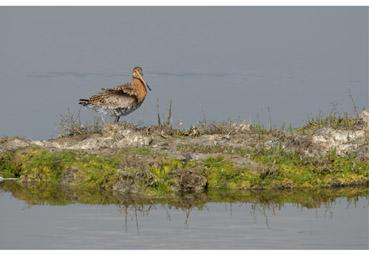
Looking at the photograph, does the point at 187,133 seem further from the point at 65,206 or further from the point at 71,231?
the point at 71,231

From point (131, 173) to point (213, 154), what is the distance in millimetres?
1718

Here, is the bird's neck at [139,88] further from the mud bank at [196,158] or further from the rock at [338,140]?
the rock at [338,140]

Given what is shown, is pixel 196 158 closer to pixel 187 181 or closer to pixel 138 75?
pixel 187 181

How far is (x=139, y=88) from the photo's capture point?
27359 millimetres

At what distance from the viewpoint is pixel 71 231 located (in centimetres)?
1911

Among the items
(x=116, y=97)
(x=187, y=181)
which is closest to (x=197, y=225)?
(x=187, y=181)

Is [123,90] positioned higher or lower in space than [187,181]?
higher

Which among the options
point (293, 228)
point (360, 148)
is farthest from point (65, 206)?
point (360, 148)

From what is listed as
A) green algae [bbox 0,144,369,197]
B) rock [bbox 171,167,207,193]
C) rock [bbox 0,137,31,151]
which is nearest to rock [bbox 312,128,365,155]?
green algae [bbox 0,144,369,197]

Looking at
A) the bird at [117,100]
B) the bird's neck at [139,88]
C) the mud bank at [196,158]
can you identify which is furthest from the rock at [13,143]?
the bird's neck at [139,88]

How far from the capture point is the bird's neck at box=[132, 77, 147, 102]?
2720 centimetres

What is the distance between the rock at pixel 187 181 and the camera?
73.5 feet

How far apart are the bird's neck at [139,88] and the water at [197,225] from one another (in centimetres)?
524

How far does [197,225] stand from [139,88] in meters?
8.03
